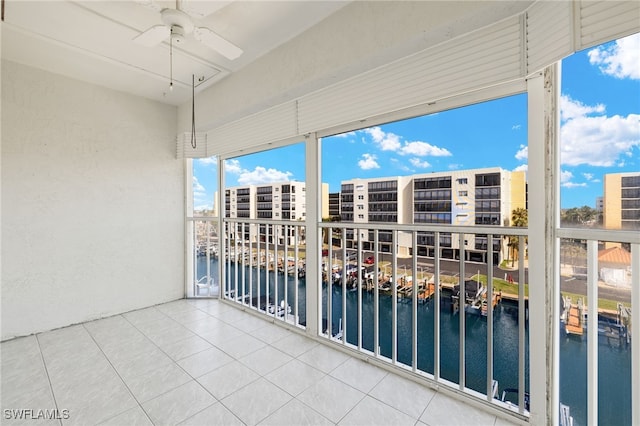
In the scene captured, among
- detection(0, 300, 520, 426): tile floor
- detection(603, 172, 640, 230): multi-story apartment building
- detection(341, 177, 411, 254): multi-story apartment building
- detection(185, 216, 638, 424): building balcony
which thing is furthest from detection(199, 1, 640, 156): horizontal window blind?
detection(0, 300, 520, 426): tile floor

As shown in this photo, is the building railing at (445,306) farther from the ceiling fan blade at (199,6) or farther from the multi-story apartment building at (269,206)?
the ceiling fan blade at (199,6)

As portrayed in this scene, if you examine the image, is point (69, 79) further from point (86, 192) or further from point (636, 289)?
point (636, 289)

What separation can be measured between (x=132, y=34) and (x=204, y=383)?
271cm

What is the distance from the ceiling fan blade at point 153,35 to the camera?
66.3 inches

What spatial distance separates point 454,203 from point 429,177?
246mm

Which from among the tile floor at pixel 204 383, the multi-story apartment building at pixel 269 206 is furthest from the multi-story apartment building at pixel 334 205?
the tile floor at pixel 204 383

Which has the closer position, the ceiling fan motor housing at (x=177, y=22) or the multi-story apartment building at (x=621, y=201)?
the multi-story apartment building at (x=621, y=201)

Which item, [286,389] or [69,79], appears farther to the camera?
[69,79]

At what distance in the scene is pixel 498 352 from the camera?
1871 millimetres

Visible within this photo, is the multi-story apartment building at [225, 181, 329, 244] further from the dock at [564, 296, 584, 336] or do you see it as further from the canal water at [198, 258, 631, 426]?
the dock at [564, 296, 584, 336]

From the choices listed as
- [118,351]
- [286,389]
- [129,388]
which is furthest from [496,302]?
[118,351]

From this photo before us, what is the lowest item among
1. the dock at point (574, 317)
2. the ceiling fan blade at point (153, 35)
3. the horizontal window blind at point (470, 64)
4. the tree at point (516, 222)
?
the dock at point (574, 317)

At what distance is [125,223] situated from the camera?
129 inches

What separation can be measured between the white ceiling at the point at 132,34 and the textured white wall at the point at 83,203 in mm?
349
